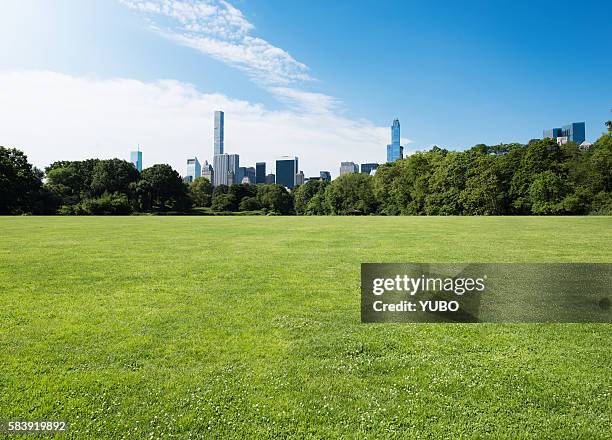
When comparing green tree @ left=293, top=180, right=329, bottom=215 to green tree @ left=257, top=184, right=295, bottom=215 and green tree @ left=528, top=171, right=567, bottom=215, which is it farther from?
green tree @ left=528, top=171, right=567, bottom=215

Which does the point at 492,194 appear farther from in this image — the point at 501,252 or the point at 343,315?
the point at 343,315

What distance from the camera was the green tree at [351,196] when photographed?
101 metres

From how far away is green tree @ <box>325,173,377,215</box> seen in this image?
10112cm

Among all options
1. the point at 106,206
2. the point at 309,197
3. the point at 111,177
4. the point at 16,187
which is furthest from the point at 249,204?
the point at 16,187

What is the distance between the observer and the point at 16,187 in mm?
74625

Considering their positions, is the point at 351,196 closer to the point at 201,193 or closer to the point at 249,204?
the point at 249,204

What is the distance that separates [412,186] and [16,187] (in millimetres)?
78073

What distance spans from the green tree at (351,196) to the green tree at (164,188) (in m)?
40.1

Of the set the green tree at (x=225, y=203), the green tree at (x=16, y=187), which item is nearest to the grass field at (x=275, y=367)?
the green tree at (x=16, y=187)

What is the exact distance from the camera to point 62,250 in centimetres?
1838

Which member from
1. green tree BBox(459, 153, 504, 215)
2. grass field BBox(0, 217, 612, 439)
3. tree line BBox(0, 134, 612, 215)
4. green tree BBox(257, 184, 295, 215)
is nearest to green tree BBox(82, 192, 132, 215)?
tree line BBox(0, 134, 612, 215)

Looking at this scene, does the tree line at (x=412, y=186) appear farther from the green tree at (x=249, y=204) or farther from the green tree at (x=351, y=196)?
the green tree at (x=249, y=204)

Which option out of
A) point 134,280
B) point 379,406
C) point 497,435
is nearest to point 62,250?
point 134,280

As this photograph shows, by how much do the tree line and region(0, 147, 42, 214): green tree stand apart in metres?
0.15
